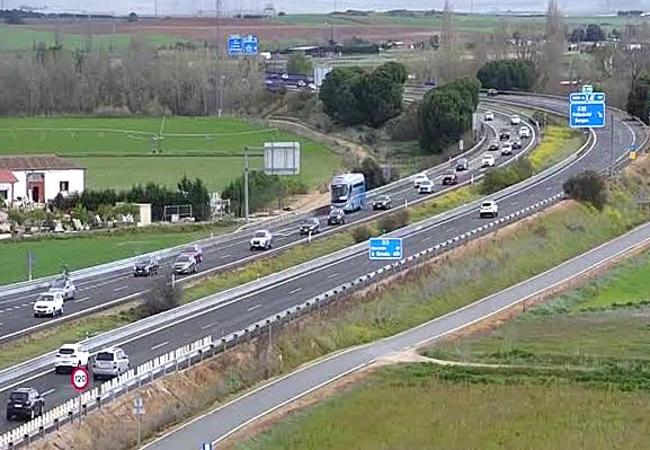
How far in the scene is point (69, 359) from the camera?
119ft

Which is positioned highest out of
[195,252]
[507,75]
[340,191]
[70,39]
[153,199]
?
[507,75]

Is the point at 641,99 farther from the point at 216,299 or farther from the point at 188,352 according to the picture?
the point at 188,352

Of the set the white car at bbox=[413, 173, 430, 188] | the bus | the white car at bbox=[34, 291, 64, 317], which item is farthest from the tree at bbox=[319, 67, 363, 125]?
the white car at bbox=[34, 291, 64, 317]

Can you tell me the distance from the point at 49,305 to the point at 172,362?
8.75 meters

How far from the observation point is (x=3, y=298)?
49094 mm

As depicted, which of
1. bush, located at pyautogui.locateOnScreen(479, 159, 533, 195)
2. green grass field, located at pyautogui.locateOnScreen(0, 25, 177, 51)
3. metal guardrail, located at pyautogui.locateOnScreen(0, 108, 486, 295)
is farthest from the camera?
green grass field, located at pyautogui.locateOnScreen(0, 25, 177, 51)

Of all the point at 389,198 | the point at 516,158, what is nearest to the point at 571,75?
the point at 516,158

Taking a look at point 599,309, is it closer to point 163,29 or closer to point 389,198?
point 389,198

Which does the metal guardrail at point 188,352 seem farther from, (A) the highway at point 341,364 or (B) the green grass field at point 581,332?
(B) the green grass field at point 581,332

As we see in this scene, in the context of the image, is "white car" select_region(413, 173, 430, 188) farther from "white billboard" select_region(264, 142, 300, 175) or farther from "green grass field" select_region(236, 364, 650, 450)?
"green grass field" select_region(236, 364, 650, 450)

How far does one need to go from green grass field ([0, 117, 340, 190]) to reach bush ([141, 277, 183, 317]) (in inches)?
1458

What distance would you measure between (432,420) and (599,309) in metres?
18.9

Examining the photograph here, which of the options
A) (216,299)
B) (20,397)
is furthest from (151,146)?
(20,397)

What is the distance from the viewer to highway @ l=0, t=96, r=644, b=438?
119 ft
